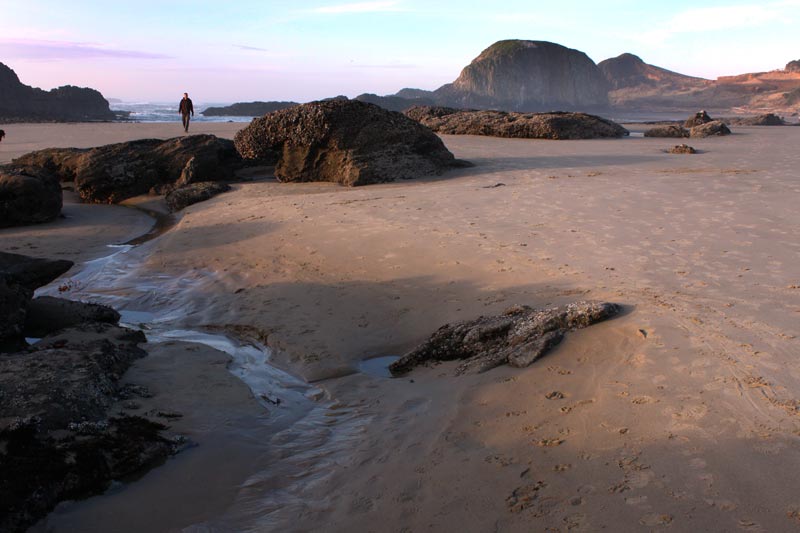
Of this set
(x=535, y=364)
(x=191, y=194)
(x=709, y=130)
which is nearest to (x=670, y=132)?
(x=709, y=130)

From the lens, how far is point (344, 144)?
11.7 m

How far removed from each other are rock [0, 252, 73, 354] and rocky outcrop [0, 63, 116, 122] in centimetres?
3902

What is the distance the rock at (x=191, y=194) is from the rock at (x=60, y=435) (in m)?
7.49

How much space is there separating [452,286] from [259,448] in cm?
270

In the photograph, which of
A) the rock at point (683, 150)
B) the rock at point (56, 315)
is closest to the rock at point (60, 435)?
the rock at point (56, 315)

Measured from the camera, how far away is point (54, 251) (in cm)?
841

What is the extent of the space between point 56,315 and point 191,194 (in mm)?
6577

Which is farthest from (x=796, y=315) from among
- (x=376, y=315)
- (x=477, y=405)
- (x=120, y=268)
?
(x=120, y=268)

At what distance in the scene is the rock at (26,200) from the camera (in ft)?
31.6

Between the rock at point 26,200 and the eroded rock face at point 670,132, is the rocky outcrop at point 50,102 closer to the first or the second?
the rock at point 26,200

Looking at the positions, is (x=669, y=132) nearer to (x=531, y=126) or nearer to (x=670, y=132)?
(x=670, y=132)

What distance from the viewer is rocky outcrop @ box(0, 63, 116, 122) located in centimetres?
4148

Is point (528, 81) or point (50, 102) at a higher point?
point (528, 81)

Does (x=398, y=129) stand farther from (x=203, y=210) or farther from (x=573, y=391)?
(x=573, y=391)
